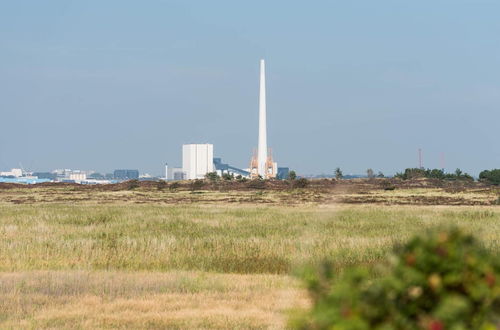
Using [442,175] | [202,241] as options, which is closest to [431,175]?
[442,175]

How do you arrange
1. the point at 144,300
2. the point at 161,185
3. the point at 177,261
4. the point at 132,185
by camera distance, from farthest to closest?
1. the point at 132,185
2. the point at 161,185
3. the point at 177,261
4. the point at 144,300

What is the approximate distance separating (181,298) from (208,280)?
2.45 meters

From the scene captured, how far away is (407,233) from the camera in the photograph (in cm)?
2912

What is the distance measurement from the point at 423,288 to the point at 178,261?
19.3 metres

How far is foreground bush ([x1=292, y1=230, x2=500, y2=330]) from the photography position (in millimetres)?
3945

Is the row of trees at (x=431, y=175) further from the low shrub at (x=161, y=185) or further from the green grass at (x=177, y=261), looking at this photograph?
the green grass at (x=177, y=261)

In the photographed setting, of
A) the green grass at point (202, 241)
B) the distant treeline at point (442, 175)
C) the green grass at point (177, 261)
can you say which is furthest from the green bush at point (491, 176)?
the green grass at point (202, 241)

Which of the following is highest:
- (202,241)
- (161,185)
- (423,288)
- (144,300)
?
(161,185)

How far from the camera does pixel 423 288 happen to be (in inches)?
158

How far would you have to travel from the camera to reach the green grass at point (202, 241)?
22438mm

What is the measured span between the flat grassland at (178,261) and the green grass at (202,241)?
0.05 metres

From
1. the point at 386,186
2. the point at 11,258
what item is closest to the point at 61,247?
the point at 11,258

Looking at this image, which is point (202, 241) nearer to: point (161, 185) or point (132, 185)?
point (161, 185)

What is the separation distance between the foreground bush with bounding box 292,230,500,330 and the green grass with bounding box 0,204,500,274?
48.7 feet
